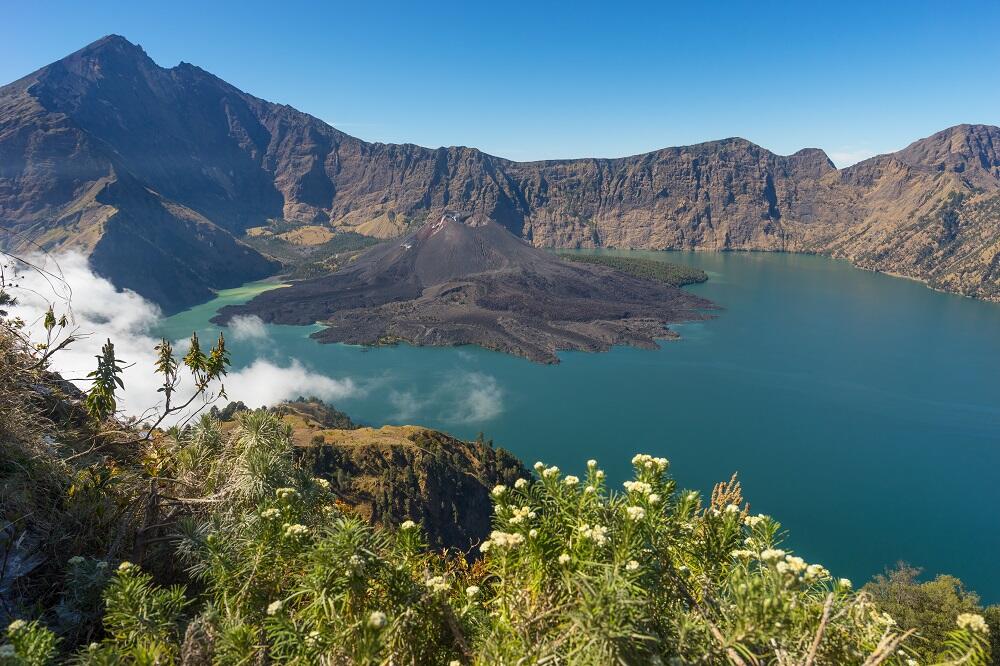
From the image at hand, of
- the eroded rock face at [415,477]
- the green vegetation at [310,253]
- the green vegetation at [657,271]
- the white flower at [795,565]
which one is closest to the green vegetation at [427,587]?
the white flower at [795,565]

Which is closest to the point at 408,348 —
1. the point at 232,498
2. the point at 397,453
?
Answer: the point at 397,453

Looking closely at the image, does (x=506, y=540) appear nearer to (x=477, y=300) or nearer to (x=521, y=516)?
(x=521, y=516)

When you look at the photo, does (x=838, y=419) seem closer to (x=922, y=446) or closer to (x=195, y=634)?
(x=922, y=446)

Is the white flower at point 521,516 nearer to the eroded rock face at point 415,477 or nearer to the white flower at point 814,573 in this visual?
the white flower at point 814,573

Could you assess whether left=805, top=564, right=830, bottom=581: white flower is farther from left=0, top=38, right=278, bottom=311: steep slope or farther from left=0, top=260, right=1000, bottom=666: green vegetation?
left=0, top=38, right=278, bottom=311: steep slope

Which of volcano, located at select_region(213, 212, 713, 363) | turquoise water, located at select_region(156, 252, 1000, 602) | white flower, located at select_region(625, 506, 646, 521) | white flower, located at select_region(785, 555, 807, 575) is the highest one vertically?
white flower, located at select_region(625, 506, 646, 521)

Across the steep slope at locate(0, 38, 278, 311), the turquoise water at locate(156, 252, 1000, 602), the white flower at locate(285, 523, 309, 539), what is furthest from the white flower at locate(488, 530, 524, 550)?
the steep slope at locate(0, 38, 278, 311)
